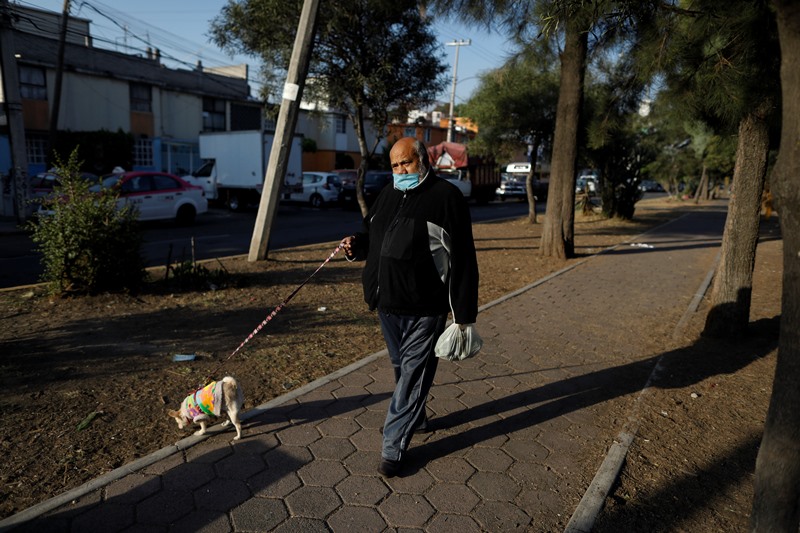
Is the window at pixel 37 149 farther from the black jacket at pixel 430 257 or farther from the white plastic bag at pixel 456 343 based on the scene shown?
the white plastic bag at pixel 456 343

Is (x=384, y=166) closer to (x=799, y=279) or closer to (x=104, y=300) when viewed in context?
(x=104, y=300)

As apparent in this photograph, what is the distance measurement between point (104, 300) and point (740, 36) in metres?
7.18

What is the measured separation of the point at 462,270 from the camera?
3.31 meters

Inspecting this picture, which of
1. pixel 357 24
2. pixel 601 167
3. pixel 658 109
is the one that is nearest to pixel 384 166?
pixel 601 167

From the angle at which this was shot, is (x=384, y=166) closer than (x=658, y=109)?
No

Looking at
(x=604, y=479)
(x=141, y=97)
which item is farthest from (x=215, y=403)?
(x=141, y=97)

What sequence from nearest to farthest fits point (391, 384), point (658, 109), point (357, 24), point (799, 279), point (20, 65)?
point (799, 279)
point (391, 384)
point (658, 109)
point (357, 24)
point (20, 65)

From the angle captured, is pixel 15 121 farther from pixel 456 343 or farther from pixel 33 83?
pixel 456 343

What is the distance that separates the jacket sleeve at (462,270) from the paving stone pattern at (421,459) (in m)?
0.98

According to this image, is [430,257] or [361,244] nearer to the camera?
[430,257]

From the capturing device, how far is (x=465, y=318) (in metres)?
3.30

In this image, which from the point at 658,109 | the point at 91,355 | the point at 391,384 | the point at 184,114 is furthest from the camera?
the point at 184,114

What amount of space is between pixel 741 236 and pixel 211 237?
11.8m

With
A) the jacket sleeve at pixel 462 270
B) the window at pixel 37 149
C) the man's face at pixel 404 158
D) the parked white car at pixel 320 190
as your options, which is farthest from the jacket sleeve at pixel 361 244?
the window at pixel 37 149
